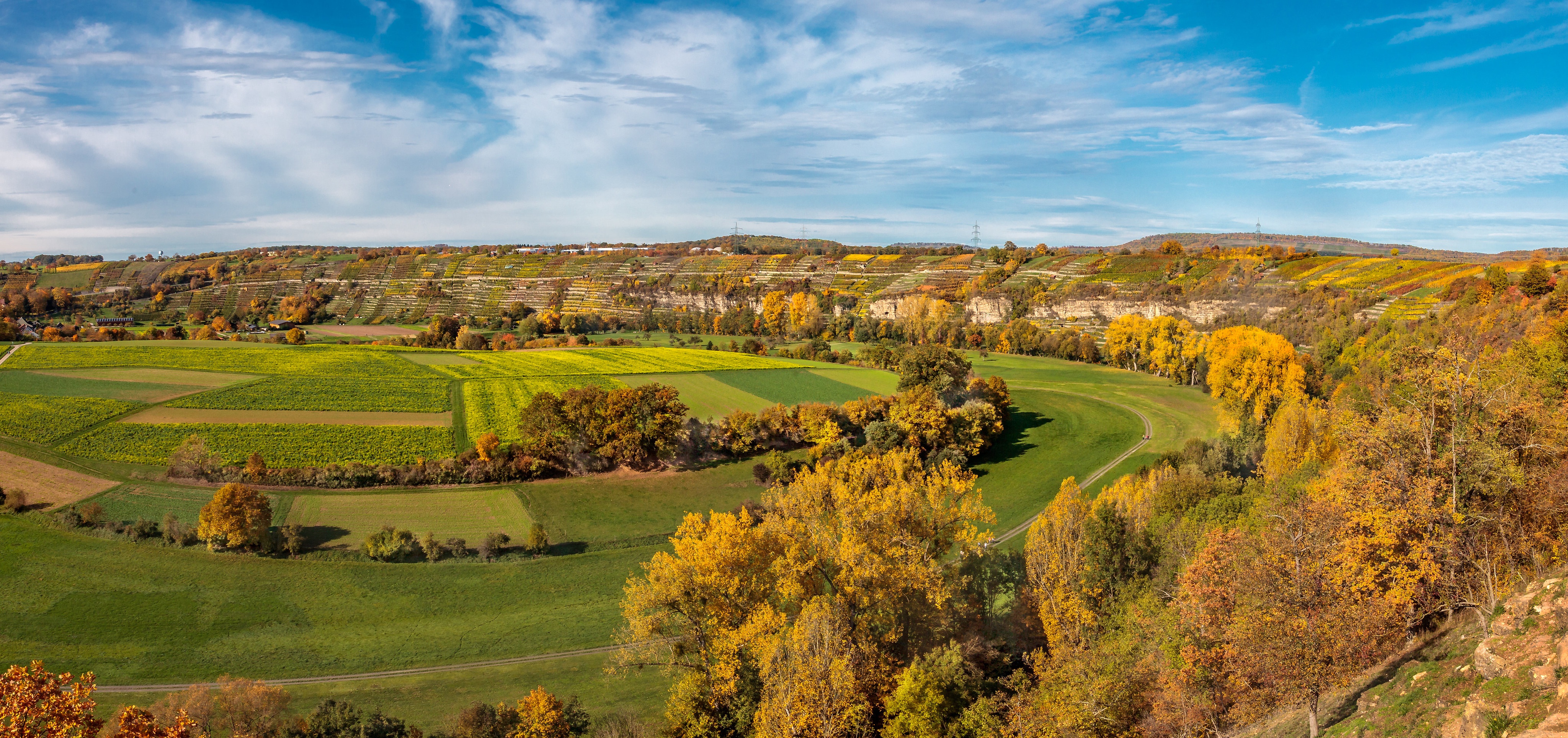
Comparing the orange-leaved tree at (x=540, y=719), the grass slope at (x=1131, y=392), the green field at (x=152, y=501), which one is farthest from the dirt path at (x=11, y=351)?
the grass slope at (x=1131, y=392)

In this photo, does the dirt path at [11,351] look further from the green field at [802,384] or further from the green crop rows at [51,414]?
the green field at [802,384]

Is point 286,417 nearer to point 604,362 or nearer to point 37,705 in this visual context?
point 604,362

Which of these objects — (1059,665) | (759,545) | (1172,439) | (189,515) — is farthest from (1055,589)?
(189,515)

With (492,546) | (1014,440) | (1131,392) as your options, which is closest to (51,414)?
(492,546)

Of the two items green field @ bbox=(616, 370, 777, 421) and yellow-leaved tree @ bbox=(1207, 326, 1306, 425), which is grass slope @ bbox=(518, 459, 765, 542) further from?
yellow-leaved tree @ bbox=(1207, 326, 1306, 425)

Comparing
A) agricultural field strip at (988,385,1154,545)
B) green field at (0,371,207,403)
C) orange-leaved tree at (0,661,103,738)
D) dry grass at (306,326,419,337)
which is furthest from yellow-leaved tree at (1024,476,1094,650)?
dry grass at (306,326,419,337)
